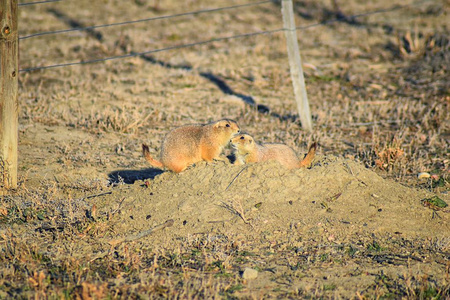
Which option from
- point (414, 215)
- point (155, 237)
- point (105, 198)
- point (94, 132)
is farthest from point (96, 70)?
point (414, 215)

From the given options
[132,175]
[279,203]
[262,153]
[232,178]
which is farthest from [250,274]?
[132,175]

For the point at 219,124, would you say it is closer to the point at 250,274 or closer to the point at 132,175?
the point at 132,175

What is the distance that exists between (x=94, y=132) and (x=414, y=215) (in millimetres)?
6230

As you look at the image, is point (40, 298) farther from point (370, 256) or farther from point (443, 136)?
point (443, 136)

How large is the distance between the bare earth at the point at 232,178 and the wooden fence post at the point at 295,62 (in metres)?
0.33

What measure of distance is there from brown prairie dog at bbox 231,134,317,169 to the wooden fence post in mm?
3441

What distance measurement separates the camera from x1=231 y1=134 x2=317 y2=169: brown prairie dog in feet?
22.9

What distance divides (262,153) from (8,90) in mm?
3472

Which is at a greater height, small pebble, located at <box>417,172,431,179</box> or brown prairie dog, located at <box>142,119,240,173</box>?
brown prairie dog, located at <box>142,119,240,173</box>

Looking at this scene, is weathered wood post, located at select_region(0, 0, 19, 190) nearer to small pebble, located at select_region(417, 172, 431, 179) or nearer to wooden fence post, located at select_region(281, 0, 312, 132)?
wooden fence post, located at select_region(281, 0, 312, 132)

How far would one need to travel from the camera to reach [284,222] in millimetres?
6113

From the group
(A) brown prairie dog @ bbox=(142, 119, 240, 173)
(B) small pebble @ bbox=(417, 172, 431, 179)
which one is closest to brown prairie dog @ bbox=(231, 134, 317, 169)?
(A) brown prairie dog @ bbox=(142, 119, 240, 173)

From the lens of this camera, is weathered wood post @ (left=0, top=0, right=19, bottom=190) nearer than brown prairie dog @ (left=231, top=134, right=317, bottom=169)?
Yes

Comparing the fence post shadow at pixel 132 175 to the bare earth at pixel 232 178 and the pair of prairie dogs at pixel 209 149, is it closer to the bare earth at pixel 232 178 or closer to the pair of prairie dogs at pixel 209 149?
the bare earth at pixel 232 178
